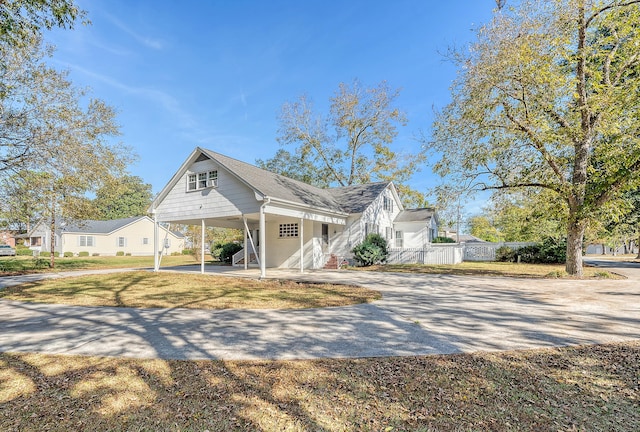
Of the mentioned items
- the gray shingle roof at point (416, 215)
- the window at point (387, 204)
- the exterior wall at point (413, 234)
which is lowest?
the exterior wall at point (413, 234)

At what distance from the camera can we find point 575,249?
12.5 m

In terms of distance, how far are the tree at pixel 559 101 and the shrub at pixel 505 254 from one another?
10.5 metres

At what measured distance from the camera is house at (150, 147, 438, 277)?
43.2 feet

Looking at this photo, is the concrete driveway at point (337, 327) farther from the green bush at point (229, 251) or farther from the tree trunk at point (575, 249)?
the green bush at point (229, 251)

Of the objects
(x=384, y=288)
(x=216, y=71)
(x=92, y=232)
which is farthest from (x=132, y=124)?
(x=92, y=232)

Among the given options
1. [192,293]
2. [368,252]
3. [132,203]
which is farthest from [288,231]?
[132,203]

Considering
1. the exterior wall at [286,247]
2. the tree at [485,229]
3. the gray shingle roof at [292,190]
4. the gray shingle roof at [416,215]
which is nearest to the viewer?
the gray shingle roof at [292,190]

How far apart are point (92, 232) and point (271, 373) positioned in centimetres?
4272

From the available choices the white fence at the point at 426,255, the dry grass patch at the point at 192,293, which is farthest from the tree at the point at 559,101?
the dry grass patch at the point at 192,293

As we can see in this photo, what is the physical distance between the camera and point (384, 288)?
10055mm

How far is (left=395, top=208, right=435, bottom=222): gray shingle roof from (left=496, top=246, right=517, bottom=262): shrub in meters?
5.51

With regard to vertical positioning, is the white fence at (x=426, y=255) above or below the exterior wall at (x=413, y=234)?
below

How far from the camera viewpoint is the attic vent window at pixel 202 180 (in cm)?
1401

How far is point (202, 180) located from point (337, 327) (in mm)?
11187
